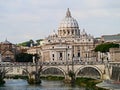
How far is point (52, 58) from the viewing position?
12125 cm

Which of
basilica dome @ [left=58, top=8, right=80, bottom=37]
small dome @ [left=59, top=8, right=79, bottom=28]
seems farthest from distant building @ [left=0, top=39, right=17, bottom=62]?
small dome @ [left=59, top=8, right=79, bottom=28]

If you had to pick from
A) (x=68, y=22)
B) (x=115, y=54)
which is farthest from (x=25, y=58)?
(x=115, y=54)

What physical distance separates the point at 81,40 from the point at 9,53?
17.1m

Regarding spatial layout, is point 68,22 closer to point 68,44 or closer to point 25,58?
point 68,44

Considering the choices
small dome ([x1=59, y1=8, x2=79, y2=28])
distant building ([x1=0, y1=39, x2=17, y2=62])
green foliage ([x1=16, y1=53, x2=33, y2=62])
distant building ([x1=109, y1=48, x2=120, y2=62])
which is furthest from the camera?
small dome ([x1=59, y1=8, x2=79, y2=28])

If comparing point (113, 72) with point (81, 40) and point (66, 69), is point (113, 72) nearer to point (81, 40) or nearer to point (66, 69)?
point (66, 69)

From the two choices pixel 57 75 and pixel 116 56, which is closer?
pixel 116 56

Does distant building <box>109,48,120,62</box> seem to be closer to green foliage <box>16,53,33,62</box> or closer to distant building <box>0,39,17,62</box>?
green foliage <box>16,53,33,62</box>

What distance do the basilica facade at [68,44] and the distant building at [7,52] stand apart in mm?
6548

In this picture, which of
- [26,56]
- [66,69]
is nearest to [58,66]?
[66,69]

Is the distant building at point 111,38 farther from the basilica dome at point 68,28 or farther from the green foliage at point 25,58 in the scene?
the green foliage at point 25,58

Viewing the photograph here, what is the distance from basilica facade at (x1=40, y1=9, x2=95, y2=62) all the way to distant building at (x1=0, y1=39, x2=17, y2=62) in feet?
21.5

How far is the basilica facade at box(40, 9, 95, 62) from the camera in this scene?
12119cm

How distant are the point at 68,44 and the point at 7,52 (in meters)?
13.1
